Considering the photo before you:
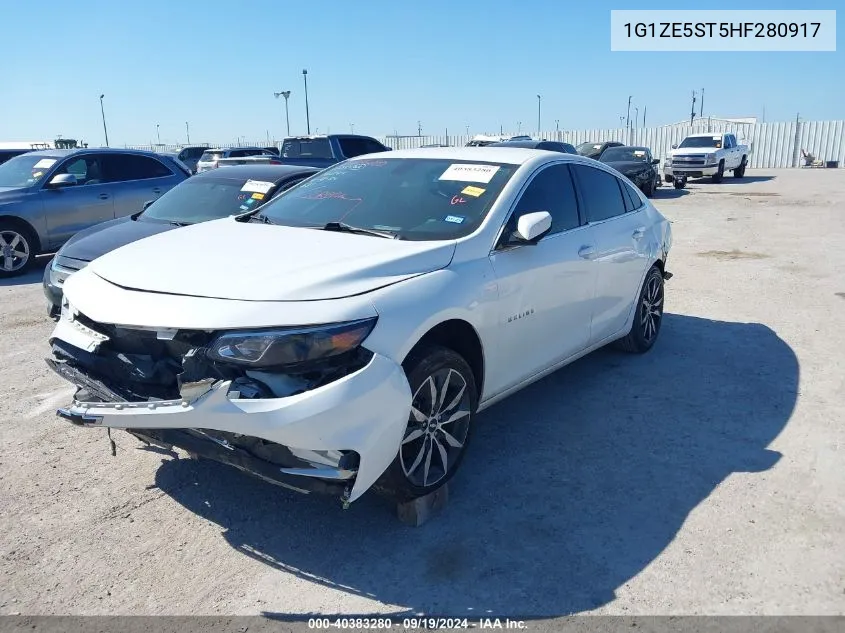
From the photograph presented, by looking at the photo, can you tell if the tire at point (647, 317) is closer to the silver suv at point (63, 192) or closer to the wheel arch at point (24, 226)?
the silver suv at point (63, 192)

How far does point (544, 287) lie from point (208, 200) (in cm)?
459

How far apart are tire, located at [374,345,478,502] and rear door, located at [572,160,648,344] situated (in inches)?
68.1

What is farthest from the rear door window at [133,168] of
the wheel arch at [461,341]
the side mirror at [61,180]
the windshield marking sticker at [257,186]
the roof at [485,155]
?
the wheel arch at [461,341]

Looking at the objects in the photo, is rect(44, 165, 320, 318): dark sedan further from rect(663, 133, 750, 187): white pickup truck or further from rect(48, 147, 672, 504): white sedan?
rect(663, 133, 750, 187): white pickup truck

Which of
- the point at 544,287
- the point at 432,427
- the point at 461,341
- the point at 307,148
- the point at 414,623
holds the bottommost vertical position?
the point at 414,623

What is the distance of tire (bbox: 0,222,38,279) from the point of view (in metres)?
9.44

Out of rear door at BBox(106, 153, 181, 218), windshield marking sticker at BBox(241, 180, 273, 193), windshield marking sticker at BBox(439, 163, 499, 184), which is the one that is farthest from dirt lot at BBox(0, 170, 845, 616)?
rear door at BBox(106, 153, 181, 218)

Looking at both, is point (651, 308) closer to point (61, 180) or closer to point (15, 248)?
point (61, 180)

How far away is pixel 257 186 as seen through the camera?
755cm

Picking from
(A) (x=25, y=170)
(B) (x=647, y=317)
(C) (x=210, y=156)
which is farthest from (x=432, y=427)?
(C) (x=210, y=156)

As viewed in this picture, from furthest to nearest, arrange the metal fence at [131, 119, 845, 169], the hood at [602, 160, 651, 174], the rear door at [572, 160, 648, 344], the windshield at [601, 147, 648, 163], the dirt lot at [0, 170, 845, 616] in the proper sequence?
the metal fence at [131, 119, 845, 169] → the windshield at [601, 147, 648, 163] → the hood at [602, 160, 651, 174] → the rear door at [572, 160, 648, 344] → the dirt lot at [0, 170, 845, 616]

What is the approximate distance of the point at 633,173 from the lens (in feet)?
68.9

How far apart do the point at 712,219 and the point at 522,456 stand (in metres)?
13.8

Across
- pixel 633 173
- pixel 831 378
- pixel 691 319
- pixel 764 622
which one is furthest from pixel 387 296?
pixel 633 173
